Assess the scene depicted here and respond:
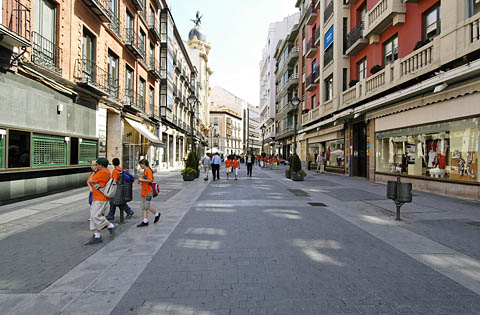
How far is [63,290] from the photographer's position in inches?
127

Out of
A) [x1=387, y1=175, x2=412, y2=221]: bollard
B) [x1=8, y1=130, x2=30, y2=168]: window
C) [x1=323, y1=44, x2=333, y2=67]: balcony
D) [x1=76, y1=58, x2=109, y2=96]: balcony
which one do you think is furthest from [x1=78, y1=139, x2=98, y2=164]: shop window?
[x1=323, y1=44, x2=333, y2=67]: balcony

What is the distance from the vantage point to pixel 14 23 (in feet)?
28.9

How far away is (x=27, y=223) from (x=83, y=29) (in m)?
10.6

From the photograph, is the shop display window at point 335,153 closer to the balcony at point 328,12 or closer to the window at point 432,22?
the window at point 432,22

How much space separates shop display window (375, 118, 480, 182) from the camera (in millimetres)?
9297

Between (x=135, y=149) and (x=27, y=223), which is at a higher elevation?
(x=135, y=149)

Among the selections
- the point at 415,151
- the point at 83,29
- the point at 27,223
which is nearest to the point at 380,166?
the point at 415,151

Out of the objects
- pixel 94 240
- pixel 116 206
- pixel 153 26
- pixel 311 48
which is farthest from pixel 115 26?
pixel 311 48

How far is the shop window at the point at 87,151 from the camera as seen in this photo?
12924 millimetres

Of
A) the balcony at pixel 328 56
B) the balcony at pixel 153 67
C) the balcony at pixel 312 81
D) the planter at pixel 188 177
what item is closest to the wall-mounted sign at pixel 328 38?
the balcony at pixel 328 56

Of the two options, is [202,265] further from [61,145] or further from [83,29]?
[83,29]

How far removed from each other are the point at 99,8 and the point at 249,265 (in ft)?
47.5

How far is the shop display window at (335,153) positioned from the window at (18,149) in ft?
60.0

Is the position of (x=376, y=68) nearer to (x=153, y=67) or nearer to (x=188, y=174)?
(x=188, y=174)
